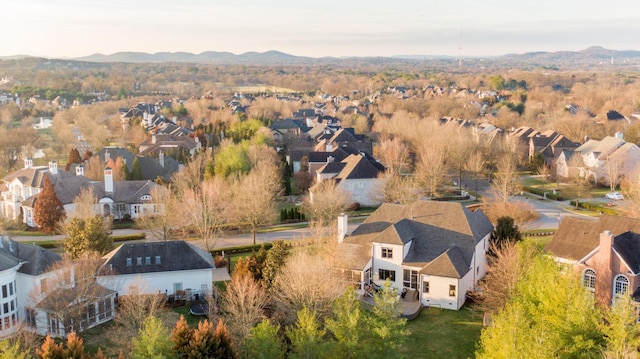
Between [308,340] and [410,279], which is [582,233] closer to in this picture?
[410,279]

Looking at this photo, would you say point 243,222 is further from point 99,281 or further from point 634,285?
point 634,285

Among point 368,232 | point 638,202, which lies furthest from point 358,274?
point 638,202

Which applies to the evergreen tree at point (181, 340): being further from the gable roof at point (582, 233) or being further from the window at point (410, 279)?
the gable roof at point (582, 233)

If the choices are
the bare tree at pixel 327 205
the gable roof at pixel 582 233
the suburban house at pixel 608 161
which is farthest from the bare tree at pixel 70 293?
the suburban house at pixel 608 161

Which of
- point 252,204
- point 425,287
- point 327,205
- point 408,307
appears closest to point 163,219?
point 252,204

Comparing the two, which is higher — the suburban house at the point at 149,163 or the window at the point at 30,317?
the suburban house at the point at 149,163

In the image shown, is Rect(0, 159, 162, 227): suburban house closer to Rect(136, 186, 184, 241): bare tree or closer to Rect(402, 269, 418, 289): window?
Rect(136, 186, 184, 241): bare tree

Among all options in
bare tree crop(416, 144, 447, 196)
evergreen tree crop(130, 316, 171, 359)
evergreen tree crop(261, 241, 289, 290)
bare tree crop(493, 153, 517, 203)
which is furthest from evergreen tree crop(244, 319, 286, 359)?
bare tree crop(416, 144, 447, 196)
